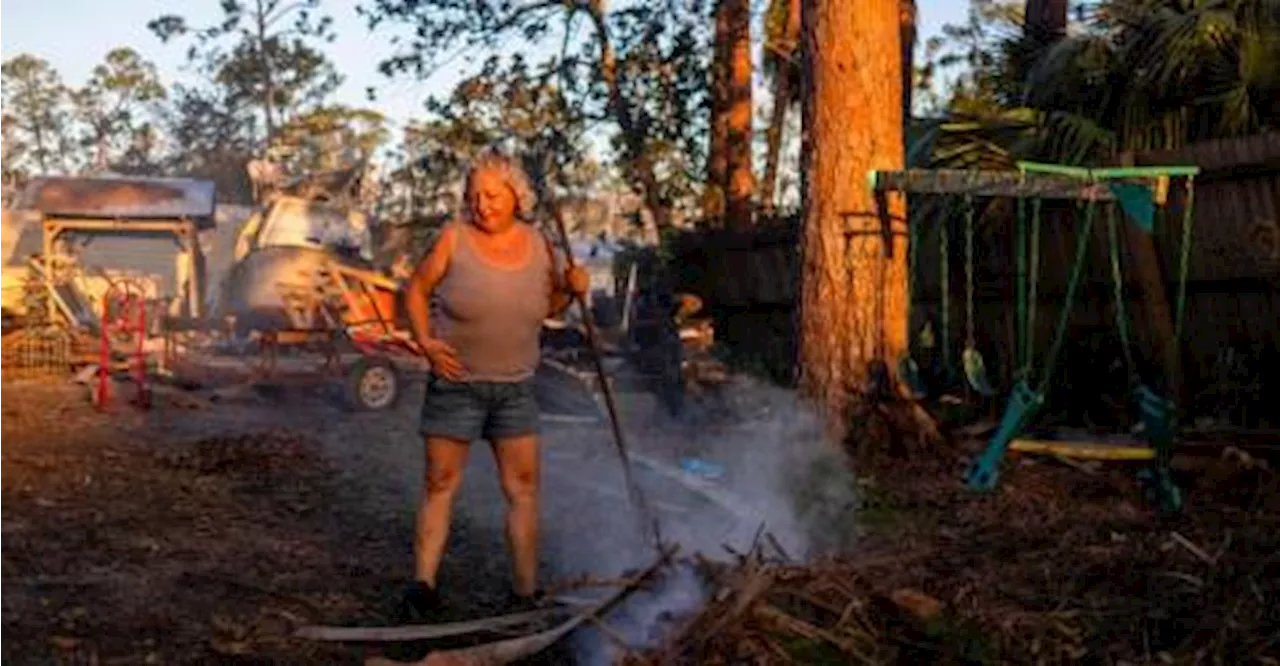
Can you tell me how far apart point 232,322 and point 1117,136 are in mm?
18692

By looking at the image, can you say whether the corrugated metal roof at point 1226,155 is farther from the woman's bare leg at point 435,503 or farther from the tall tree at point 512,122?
the tall tree at point 512,122

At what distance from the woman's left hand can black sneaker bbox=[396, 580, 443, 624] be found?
128 cm

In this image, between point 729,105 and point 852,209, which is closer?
point 852,209

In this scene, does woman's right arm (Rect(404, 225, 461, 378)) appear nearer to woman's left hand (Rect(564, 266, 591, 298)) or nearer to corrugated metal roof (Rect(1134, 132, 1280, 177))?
woman's left hand (Rect(564, 266, 591, 298))

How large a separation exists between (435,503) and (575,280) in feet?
3.36

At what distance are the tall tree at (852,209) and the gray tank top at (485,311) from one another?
2886 millimetres

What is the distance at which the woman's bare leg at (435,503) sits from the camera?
5352mm

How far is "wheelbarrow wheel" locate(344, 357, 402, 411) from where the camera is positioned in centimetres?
1345

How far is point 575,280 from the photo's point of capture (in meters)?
5.60

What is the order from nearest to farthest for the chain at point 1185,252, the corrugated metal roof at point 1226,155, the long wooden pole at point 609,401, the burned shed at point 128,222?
the long wooden pole at point 609,401
the chain at point 1185,252
the corrugated metal roof at point 1226,155
the burned shed at point 128,222

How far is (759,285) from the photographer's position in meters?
13.8

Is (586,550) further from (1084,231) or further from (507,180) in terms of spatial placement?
(1084,231)

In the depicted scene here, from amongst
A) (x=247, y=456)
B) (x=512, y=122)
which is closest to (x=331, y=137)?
(x=512, y=122)

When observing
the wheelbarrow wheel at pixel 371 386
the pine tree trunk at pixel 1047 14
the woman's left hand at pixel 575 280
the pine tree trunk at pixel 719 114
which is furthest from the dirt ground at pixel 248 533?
the pine tree trunk at pixel 719 114
